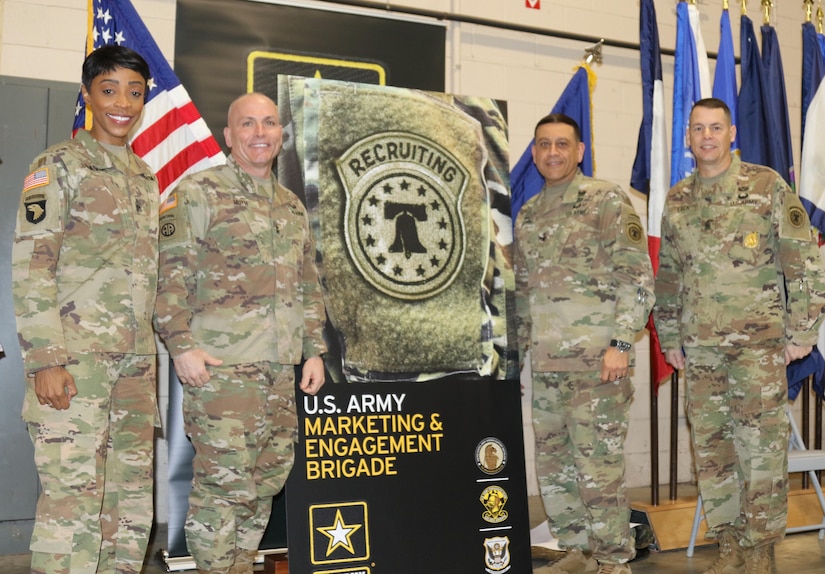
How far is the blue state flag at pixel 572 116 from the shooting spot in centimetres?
419

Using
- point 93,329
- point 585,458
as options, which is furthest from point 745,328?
point 93,329

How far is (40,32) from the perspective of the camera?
3969 mm

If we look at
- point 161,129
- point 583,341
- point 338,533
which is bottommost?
point 338,533

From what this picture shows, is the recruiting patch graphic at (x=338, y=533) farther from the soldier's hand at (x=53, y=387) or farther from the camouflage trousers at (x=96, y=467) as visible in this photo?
the soldier's hand at (x=53, y=387)

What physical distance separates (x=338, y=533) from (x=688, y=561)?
1.76 m

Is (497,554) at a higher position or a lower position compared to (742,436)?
lower

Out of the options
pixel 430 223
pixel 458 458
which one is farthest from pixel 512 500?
pixel 430 223

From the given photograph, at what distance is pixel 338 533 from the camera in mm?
2709

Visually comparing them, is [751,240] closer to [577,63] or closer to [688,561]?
[688,561]

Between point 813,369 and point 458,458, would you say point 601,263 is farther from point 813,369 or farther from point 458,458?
point 813,369

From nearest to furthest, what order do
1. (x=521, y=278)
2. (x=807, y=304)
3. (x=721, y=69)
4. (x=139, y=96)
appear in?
1. (x=139, y=96)
2. (x=807, y=304)
3. (x=521, y=278)
4. (x=721, y=69)

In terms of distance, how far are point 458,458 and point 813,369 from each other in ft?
7.00

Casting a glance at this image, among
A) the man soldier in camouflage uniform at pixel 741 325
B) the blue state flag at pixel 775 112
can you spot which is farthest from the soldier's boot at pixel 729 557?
the blue state flag at pixel 775 112

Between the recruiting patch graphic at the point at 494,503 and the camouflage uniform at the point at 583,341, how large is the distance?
370 millimetres
